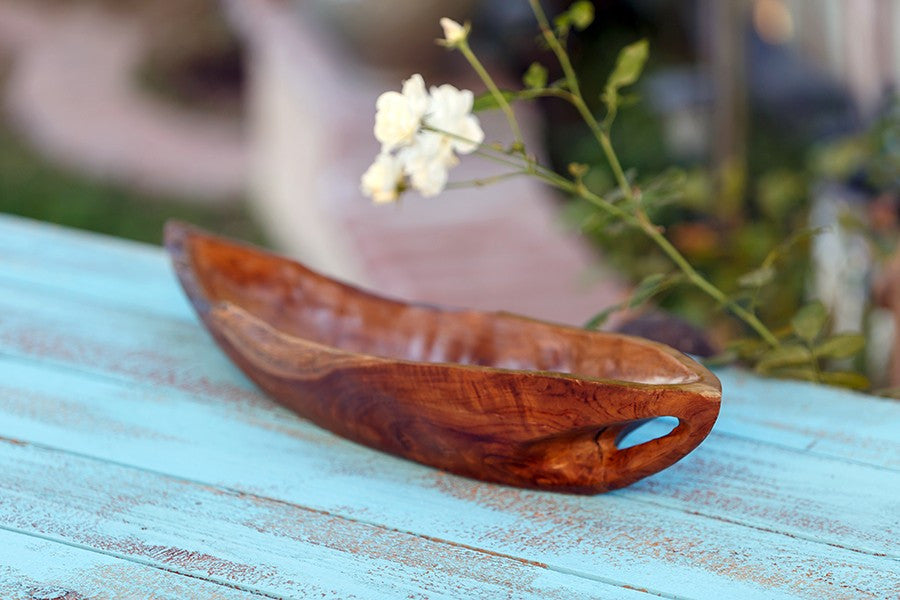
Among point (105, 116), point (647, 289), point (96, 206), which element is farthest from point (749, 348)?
point (105, 116)

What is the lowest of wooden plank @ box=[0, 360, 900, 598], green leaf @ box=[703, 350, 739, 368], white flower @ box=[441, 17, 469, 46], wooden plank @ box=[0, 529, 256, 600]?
wooden plank @ box=[0, 529, 256, 600]

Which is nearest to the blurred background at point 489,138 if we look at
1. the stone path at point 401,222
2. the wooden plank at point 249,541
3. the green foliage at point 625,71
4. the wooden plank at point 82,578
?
the stone path at point 401,222

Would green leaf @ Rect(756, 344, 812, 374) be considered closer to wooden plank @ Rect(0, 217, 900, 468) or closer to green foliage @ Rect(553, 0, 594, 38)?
wooden plank @ Rect(0, 217, 900, 468)

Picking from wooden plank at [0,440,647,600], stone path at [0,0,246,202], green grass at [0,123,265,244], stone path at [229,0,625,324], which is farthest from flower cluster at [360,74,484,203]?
→ stone path at [0,0,246,202]

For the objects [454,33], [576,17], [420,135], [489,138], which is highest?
[489,138]

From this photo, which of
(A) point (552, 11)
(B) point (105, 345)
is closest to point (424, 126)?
(B) point (105, 345)

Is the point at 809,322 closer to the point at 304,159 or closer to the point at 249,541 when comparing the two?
the point at 249,541
